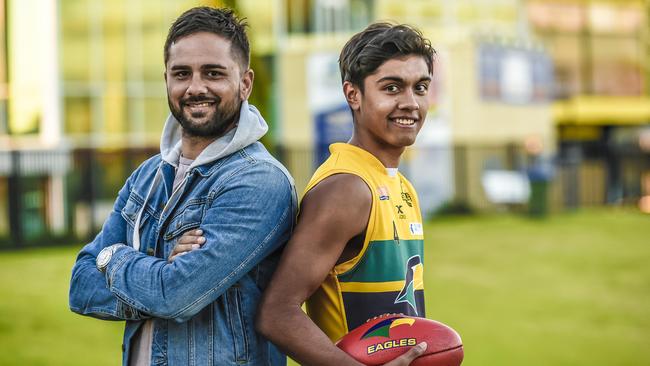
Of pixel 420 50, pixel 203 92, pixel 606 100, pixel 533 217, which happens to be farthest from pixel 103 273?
pixel 606 100

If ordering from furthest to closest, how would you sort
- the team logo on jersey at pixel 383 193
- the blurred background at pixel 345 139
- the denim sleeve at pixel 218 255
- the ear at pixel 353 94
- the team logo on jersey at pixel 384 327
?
the blurred background at pixel 345 139 < the ear at pixel 353 94 < the team logo on jersey at pixel 383 193 < the team logo on jersey at pixel 384 327 < the denim sleeve at pixel 218 255

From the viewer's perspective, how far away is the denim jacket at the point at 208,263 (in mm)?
2521

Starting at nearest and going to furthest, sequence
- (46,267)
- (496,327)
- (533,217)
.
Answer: (496,327) → (46,267) → (533,217)

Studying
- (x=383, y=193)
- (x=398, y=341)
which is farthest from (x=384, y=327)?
(x=383, y=193)

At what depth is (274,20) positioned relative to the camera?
24.4m

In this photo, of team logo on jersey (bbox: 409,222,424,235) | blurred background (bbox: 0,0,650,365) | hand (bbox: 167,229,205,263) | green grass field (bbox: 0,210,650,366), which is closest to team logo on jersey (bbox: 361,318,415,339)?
team logo on jersey (bbox: 409,222,424,235)

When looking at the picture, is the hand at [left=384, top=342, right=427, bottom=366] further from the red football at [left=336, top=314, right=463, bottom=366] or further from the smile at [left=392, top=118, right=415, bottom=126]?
the smile at [left=392, top=118, right=415, bottom=126]

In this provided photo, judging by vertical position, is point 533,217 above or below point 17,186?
below

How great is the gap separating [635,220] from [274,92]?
31.1 feet

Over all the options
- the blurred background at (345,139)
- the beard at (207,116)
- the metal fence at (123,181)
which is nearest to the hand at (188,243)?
the beard at (207,116)

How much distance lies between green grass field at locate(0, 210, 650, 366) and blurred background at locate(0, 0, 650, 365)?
0.05 metres

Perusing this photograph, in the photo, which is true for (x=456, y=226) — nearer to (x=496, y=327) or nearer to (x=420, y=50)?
(x=496, y=327)

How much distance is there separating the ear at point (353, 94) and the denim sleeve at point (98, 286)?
0.78m

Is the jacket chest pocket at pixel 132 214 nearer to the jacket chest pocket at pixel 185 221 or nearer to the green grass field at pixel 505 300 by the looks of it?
the jacket chest pocket at pixel 185 221
